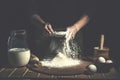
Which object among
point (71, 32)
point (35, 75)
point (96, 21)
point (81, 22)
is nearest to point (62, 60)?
point (71, 32)

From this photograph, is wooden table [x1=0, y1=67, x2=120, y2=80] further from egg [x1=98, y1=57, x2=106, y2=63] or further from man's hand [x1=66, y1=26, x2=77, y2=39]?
man's hand [x1=66, y1=26, x2=77, y2=39]

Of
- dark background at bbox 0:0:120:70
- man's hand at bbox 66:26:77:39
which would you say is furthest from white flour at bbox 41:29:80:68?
dark background at bbox 0:0:120:70

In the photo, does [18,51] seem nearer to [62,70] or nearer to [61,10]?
[62,70]

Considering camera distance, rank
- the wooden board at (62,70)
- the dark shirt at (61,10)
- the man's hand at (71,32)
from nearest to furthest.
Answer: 1. the wooden board at (62,70)
2. the man's hand at (71,32)
3. the dark shirt at (61,10)

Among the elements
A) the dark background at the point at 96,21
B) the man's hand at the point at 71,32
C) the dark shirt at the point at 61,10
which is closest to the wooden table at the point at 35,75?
the man's hand at the point at 71,32

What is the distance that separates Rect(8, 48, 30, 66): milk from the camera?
2930mm

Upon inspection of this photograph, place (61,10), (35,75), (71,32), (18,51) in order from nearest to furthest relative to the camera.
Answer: (35,75)
(18,51)
(71,32)
(61,10)

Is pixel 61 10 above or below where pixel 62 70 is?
above

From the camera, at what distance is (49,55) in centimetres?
338

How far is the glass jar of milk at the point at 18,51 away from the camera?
9.64 feet

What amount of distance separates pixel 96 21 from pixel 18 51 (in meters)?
1.71

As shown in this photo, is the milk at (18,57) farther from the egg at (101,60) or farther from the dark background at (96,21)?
the dark background at (96,21)

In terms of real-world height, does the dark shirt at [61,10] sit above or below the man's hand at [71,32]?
above

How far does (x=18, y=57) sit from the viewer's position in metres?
2.93
